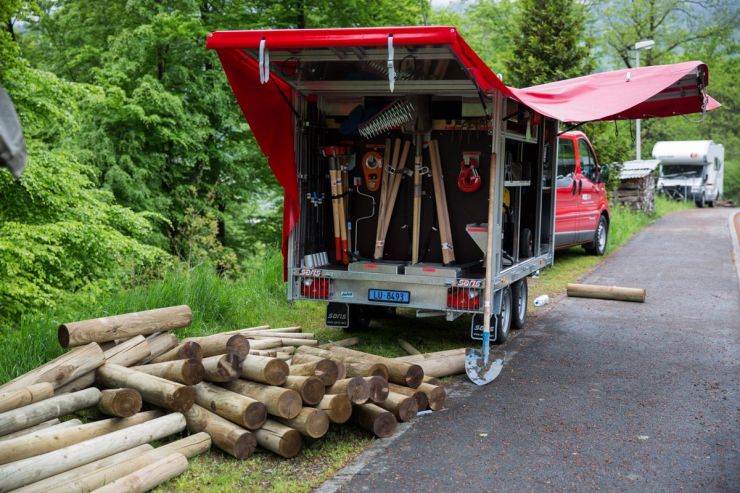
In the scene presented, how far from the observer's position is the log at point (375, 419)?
554 centimetres

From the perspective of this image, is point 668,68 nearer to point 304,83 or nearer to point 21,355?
point 304,83

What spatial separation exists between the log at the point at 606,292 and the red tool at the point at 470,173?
13.8ft

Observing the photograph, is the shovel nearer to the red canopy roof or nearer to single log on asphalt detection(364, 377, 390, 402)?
the red canopy roof

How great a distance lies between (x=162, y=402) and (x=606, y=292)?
804 cm

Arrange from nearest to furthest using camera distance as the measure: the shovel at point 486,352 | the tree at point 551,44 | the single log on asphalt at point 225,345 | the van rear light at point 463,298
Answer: the single log on asphalt at point 225,345 < the shovel at point 486,352 < the van rear light at point 463,298 < the tree at point 551,44

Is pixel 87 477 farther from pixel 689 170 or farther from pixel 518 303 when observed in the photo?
pixel 689 170

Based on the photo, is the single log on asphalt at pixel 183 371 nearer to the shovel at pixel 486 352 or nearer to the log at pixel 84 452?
the log at pixel 84 452

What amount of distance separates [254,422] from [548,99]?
15.6 ft

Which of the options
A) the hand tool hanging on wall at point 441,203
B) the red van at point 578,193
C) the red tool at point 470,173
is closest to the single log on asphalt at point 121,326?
the hand tool hanging on wall at point 441,203

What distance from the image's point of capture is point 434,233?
8508mm

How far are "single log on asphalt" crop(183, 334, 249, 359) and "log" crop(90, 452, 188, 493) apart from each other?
40.6 inches

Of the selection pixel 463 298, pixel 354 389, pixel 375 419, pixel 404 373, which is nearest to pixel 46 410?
pixel 354 389

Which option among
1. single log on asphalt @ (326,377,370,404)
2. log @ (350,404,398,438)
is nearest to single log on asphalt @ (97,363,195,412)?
single log on asphalt @ (326,377,370,404)

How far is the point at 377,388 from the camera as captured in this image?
5609 millimetres
